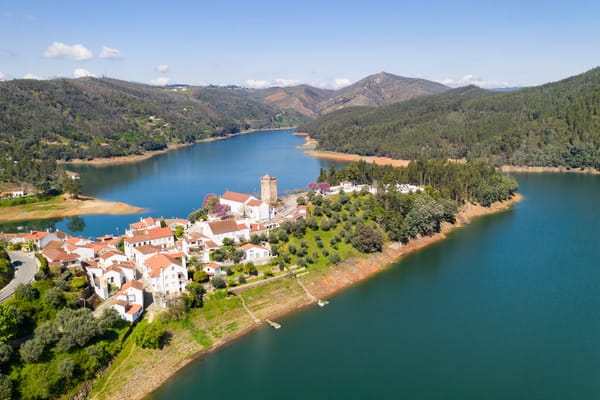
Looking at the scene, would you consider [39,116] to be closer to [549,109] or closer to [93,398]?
[93,398]

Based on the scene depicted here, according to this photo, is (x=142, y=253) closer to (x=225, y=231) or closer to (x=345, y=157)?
(x=225, y=231)

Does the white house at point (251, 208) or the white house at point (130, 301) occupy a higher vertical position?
the white house at point (251, 208)

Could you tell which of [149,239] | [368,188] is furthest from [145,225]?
[368,188]

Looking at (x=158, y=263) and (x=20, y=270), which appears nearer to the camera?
(x=20, y=270)

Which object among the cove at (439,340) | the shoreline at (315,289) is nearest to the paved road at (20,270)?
the shoreline at (315,289)

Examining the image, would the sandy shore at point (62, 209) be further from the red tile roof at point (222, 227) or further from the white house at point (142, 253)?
the white house at point (142, 253)

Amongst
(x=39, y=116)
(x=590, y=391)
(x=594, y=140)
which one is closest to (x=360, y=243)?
(x=590, y=391)
